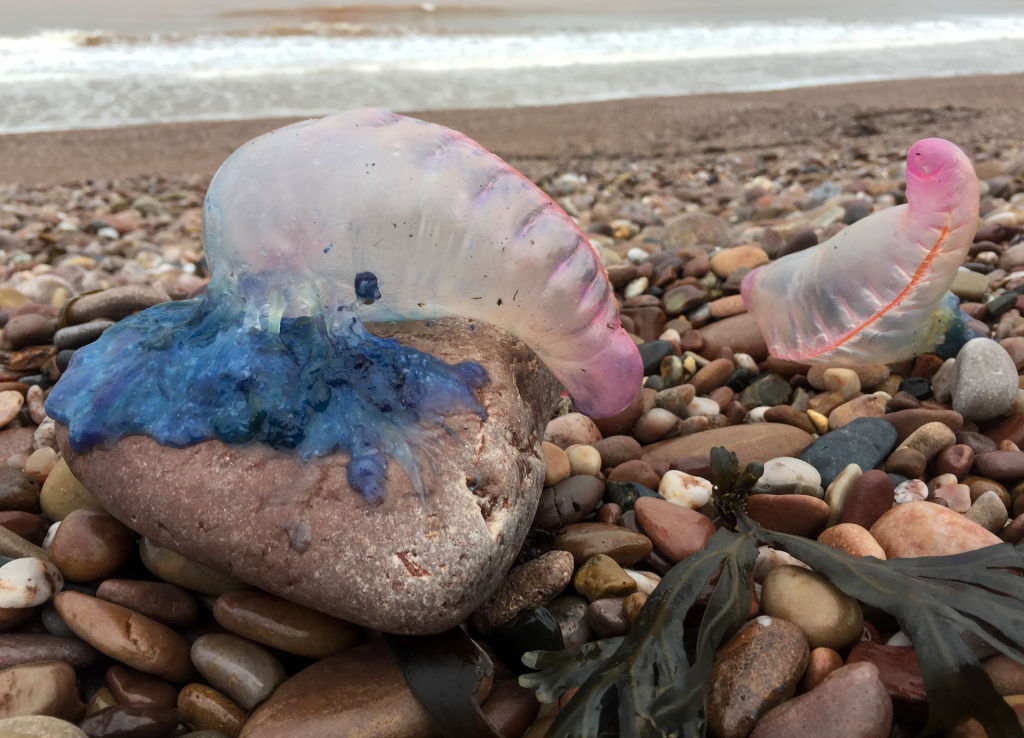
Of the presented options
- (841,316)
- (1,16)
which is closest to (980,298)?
(841,316)

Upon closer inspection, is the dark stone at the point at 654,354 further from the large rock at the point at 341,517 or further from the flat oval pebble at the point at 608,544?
the large rock at the point at 341,517

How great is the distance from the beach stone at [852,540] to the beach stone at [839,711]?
45cm

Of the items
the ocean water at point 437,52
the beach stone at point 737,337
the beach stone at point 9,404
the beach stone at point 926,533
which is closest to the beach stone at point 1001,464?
the beach stone at point 926,533

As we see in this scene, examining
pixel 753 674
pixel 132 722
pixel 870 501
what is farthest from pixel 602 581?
pixel 132 722

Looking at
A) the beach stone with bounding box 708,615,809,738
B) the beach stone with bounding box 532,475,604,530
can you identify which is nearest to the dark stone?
the beach stone with bounding box 532,475,604,530

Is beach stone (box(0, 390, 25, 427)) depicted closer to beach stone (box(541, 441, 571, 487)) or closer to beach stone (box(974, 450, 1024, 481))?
beach stone (box(541, 441, 571, 487))

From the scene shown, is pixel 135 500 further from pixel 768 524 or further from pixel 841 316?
pixel 841 316

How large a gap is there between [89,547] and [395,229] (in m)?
1.10

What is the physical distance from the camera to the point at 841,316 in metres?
2.80

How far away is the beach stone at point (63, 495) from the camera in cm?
221

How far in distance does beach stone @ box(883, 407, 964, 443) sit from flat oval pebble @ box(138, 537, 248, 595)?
2.09 meters

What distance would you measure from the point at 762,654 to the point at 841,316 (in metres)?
1.50

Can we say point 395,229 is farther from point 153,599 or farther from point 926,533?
point 926,533

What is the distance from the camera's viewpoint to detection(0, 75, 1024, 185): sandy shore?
812 cm
